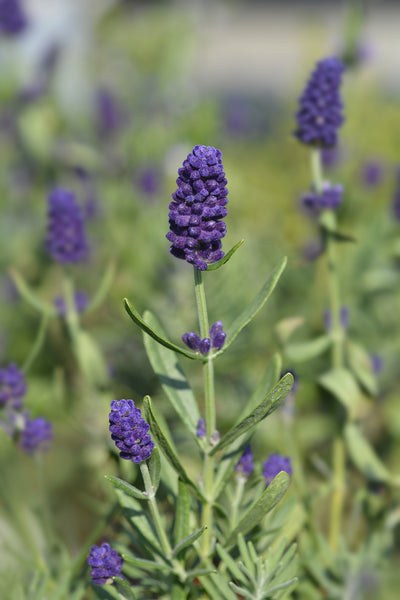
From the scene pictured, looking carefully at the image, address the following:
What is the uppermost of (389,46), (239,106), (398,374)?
(389,46)

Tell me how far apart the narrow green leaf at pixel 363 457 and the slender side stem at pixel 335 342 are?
3cm

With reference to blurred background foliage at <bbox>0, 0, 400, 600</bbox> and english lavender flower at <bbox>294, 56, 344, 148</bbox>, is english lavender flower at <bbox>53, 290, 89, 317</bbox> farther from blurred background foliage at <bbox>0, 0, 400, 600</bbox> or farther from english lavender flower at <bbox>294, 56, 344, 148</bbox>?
english lavender flower at <bbox>294, 56, 344, 148</bbox>

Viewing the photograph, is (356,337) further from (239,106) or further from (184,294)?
(239,106)

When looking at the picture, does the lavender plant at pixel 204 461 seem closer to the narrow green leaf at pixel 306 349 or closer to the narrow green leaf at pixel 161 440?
the narrow green leaf at pixel 161 440

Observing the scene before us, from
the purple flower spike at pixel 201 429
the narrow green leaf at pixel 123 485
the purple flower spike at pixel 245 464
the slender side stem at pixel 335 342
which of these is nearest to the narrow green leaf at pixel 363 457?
the slender side stem at pixel 335 342

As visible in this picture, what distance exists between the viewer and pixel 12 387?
944 millimetres

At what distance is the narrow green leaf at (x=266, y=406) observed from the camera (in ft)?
2.17

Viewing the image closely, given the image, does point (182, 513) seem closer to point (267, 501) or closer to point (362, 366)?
point (267, 501)

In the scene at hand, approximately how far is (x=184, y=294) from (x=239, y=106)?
1963 mm

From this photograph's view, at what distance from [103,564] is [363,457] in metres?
0.54

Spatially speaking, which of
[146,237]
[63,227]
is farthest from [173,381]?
[146,237]

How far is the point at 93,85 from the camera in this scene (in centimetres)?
348

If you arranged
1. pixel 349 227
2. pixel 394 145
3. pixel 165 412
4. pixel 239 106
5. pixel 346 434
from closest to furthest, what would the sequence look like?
pixel 346 434
pixel 165 412
pixel 349 227
pixel 394 145
pixel 239 106

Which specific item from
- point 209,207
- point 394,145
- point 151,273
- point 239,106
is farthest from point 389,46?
point 209,207
